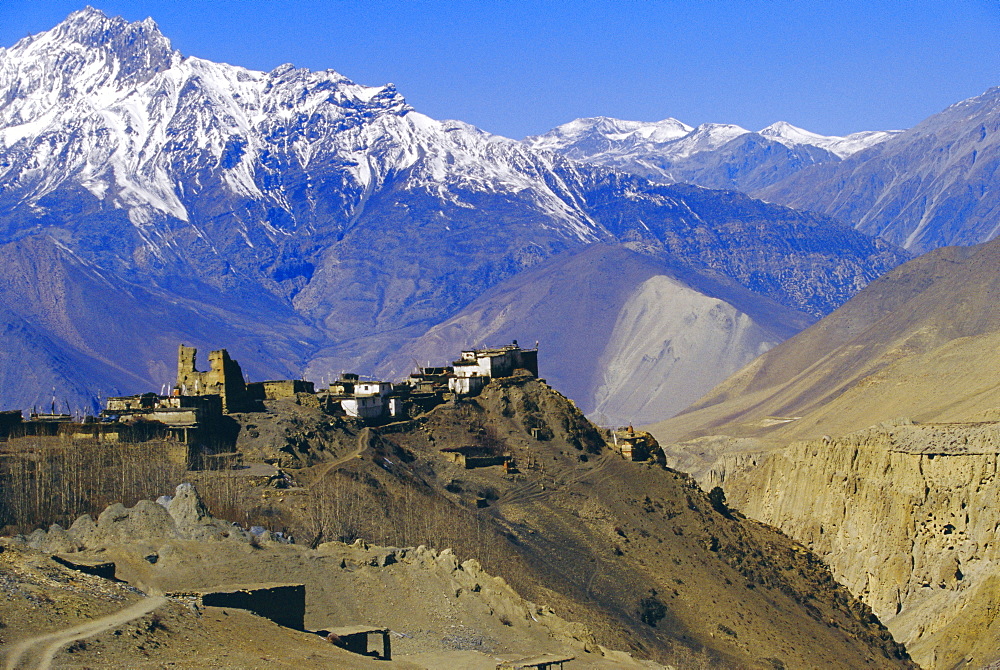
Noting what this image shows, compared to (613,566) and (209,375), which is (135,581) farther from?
(209,375)

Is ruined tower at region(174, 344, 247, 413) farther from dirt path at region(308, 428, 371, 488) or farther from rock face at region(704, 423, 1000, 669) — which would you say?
rock face at region(704, 423, 1000, 669)

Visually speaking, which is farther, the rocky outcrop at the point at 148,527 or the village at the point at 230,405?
the village at the point at 230,405

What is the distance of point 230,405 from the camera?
88875 millimetres

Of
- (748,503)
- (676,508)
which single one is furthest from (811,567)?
(748,503)

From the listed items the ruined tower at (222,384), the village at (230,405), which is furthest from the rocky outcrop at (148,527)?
the ruined tower at (222,384)

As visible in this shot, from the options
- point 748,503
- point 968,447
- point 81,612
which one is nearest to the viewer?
point 81,612

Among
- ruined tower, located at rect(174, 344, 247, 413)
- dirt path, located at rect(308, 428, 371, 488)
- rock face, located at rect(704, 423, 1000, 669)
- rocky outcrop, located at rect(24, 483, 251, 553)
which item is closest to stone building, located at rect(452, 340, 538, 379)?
dirt path, located at rect(308, 428, 371, 488)

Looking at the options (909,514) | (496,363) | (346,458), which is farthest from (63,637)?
(909,514)

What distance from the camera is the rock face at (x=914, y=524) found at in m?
85.0

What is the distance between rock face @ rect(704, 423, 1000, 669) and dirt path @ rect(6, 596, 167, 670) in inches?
2003

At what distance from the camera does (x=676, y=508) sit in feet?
302

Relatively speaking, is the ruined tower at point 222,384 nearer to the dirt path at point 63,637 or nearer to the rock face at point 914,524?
the rock face at point 914,524

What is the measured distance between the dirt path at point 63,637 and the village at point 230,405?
41804 mm

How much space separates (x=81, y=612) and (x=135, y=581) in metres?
10.1
